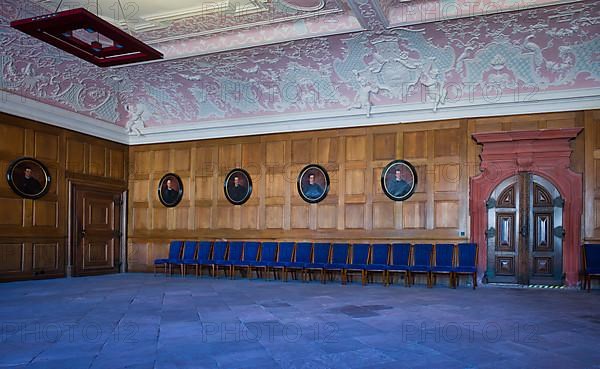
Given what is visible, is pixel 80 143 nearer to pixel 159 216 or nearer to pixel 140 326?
pixel 159 216

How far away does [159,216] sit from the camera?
13.6 meters

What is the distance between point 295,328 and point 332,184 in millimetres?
6580

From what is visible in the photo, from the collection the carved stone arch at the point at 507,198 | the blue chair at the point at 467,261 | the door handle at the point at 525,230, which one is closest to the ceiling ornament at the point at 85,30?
the blue chair at the point at 467,261

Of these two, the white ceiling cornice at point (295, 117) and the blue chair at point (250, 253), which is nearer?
the white ceiling cornice at point (295, 117)

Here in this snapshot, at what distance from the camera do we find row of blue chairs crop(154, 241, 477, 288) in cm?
1016

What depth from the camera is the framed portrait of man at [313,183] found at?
1183 cm

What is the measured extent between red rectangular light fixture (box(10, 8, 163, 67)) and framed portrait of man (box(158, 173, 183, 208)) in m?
5.44

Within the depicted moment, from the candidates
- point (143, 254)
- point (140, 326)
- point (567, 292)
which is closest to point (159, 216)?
point (143, 254)

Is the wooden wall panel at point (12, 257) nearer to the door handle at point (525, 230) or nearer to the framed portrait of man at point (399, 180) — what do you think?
the framed portrait of man at point (399, 180)

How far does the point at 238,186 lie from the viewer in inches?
501

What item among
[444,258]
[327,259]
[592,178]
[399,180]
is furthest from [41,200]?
[592,178]

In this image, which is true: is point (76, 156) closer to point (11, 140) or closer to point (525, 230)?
point (11, 140)

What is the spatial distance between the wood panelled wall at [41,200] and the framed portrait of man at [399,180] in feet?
23.9

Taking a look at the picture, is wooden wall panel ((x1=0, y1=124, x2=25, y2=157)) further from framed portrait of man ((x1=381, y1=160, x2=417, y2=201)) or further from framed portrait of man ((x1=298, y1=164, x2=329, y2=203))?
framed portrait of man ((x1=381, y1=160, x2=417, y2=201))
